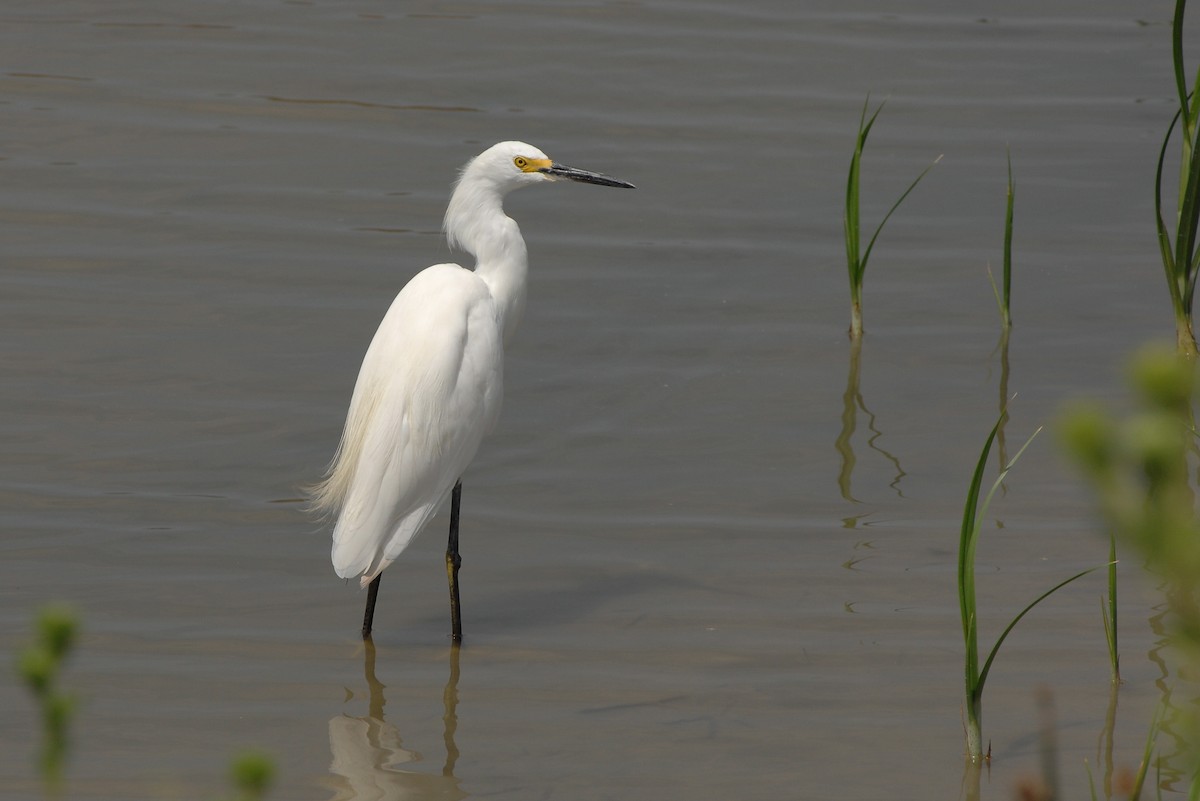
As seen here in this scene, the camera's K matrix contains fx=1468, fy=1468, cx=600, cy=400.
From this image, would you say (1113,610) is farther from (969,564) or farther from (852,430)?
(852,430)

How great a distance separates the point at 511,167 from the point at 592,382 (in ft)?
5.11

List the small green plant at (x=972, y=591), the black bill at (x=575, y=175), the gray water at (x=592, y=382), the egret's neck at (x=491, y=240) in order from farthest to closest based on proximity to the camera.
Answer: the black bill at (x=575, y=175), the egret's neck at (x=491, y=240), the gray water at (x=592, y=382), the small green plant at (x=972, y=591)

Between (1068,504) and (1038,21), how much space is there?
5.62 m

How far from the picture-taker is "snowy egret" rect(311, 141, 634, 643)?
379cm

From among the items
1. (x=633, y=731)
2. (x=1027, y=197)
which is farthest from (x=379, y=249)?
(x=633, y=731)

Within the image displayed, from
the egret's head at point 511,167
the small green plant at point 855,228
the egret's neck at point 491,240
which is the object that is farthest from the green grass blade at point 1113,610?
the small green plant at point 855,228

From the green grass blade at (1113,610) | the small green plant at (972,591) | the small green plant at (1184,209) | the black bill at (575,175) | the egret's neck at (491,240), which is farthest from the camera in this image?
the small green plant at (1184,209)

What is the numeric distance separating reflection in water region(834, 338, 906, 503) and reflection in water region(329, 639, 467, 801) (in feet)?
6.12

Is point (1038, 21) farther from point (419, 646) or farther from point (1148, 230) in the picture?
point (419, 646)

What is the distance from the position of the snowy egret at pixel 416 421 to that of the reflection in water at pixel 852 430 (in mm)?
1392

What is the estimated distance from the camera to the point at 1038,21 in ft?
30.6

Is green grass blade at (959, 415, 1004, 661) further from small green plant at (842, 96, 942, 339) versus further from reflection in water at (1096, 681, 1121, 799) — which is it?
small green plant at (842, 96, 942, 339)

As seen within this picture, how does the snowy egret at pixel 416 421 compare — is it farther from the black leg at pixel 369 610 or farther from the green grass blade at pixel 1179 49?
the green grass blade at pixel 1179 49

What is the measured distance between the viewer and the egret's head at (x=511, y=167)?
4246mm
